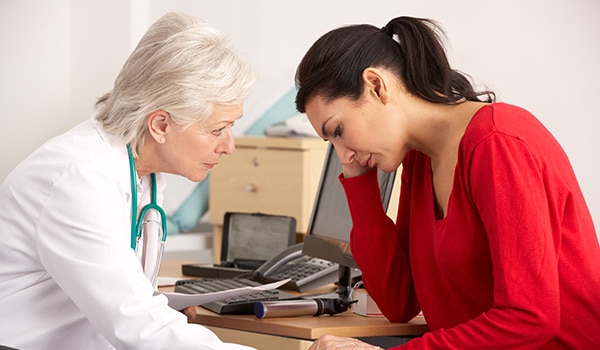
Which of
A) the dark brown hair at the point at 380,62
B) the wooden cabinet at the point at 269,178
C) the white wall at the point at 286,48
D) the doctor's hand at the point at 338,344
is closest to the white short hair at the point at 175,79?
the dark brown hair at the point at 380,62

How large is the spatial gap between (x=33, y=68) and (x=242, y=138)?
4.82ft

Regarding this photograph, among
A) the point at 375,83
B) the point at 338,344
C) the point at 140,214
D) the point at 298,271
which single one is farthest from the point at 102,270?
the point at 298,271

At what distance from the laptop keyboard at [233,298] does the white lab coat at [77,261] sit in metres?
0.32

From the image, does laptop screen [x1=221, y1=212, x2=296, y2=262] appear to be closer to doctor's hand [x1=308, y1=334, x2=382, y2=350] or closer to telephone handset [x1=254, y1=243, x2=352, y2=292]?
telephone handset [x1=254, y1=243, x2=352, y2=292]

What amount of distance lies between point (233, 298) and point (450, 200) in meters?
0.62

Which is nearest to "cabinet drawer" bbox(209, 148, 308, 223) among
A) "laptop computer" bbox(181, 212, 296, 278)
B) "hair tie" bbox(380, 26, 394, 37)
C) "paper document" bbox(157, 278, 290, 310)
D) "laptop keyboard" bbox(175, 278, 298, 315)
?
"laptop computer" bbox(181, 212, 296, 278)

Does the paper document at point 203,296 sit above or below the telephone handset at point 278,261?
above

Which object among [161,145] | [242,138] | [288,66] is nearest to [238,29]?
[288,66]

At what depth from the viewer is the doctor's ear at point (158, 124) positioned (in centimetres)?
179

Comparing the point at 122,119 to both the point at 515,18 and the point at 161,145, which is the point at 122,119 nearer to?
the point at 161,145

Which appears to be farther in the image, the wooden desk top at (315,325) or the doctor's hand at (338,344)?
the wooden desk top at (315,325)

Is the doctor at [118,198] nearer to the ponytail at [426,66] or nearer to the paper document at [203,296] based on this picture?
the paper document at [203,296]

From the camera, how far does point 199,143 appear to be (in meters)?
1.85

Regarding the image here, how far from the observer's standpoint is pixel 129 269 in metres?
1.58
